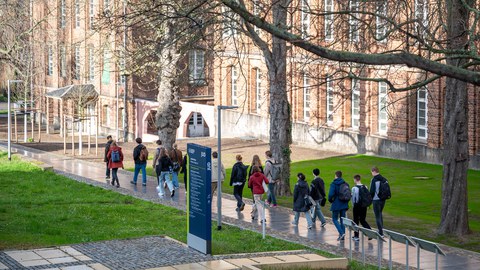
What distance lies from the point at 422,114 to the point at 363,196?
64.6ft

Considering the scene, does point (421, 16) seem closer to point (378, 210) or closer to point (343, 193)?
point (343, 193)

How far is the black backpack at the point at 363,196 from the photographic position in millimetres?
22773

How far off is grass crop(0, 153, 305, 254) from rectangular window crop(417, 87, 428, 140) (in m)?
14.7

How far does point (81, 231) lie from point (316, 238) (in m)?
5.18

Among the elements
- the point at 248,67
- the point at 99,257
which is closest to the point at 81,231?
the point at 99,257

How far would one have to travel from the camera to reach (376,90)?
1722 inches

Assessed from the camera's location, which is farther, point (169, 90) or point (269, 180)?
point (169, 90)

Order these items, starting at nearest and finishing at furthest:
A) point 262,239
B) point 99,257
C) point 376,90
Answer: point 99,257, point 262,239, point 376,90

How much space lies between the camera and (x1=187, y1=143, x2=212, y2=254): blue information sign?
2011cm

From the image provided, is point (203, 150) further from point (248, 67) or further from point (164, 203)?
point (248, 67)

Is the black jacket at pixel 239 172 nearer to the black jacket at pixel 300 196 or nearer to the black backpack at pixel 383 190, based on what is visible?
the black jacket at pixel 300 196

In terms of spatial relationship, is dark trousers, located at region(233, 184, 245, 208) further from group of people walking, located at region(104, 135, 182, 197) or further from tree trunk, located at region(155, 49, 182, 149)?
tree trunk, located at region(155, 49, 182, 149)

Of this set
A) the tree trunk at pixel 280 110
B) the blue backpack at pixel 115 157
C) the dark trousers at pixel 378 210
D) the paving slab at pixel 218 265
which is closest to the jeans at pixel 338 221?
the dark trousers at pixel 378 210

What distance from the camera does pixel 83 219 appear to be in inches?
989
